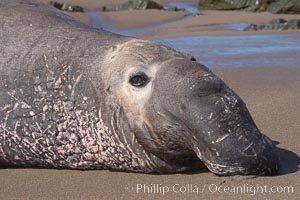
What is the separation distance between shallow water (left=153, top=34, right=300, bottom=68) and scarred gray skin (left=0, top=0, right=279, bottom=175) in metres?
3.26

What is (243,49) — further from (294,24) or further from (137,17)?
(137,17)

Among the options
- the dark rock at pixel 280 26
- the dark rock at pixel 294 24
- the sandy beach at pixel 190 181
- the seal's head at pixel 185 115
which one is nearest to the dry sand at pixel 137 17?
the dark rock at pixel 280 26

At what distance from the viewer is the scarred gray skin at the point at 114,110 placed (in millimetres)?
3699

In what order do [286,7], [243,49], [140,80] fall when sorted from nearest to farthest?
[140,80], [243,49], [286,7]

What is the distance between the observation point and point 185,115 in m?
3.73

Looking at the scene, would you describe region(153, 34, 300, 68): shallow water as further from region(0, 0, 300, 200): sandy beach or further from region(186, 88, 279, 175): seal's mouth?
region(186, 88, 279, 175): seal's mouth

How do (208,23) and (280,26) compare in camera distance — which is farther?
(208,23)

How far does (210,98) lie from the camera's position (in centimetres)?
370

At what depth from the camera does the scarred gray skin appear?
3.70m

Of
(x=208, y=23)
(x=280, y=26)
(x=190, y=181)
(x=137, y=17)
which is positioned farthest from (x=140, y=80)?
(x=137, y=17)

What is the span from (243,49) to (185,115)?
16.8 feet

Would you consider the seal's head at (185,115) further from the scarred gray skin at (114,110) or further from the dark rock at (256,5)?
the dark rock at (256,5)

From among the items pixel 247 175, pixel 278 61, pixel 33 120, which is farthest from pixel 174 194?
pixel 278 61

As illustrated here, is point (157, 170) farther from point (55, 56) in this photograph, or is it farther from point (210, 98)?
point (55, 56)
